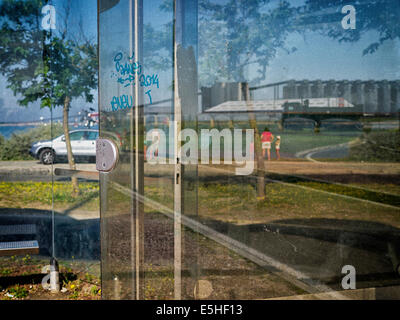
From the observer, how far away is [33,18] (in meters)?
3.68

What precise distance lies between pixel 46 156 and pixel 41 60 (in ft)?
3.01

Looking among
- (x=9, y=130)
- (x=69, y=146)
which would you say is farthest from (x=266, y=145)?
(x=9, y=130)

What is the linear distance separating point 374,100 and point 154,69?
2462mm

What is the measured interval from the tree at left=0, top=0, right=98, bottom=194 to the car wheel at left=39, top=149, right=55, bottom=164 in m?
0.30

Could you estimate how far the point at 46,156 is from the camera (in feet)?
11.5

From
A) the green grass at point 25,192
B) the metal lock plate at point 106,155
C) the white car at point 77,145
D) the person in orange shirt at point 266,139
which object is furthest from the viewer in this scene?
the green grass at point 25,192

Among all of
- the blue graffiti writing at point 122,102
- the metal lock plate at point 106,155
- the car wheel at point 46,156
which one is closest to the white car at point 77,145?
the car wheel at point 46,156

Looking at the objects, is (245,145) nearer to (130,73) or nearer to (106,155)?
(130,73)

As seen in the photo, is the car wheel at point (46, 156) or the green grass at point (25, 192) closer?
the car wheel at point (46, 156)

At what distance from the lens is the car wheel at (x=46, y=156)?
320cm

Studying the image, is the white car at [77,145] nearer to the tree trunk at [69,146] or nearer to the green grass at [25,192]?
the tree trunk at [69,146]

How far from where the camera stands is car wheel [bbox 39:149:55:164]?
3.20 metres

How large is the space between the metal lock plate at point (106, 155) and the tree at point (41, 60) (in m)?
1.01

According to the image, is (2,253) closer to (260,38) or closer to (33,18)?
(33,18)
